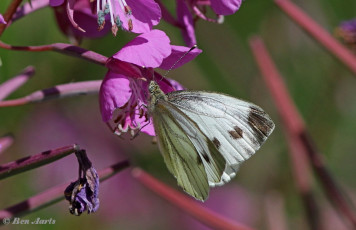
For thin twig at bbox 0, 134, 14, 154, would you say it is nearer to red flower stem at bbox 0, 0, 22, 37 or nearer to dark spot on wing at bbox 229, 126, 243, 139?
red flower stem at bbox 0, 0, 22, 37

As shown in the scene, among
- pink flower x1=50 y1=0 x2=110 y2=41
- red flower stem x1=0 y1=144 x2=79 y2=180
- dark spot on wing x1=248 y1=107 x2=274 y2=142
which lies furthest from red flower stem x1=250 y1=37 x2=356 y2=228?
red flower stem x1=0 y1=144 x2=79 y2=180

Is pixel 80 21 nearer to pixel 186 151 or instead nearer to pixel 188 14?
pixel 188 14

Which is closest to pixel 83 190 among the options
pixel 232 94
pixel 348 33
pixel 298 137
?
pixel 298 137

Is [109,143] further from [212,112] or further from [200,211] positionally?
[212,112]

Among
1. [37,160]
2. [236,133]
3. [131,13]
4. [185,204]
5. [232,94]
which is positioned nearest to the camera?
[37,160]

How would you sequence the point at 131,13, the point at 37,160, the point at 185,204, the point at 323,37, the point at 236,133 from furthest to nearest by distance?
the point at 323,37 < the point at 185,204 < the point at 236,133 < the point at 131,13 < the point at 37,160

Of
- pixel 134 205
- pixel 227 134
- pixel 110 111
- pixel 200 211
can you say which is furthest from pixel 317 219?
pixel 134 205
